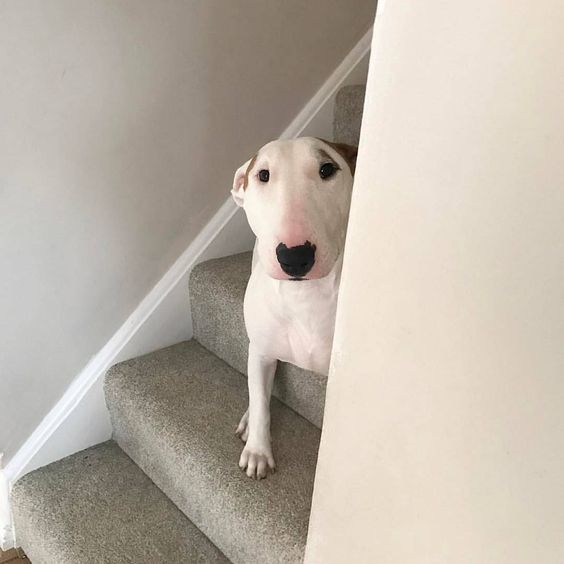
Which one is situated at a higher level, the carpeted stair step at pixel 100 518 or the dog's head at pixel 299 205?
the dog's head at pixel 299 205

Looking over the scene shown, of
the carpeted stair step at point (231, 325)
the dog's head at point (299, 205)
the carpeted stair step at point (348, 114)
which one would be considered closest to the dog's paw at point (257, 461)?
the carpeted stair step at point (231, 325)

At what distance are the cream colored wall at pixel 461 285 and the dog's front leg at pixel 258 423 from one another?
1.82 feet

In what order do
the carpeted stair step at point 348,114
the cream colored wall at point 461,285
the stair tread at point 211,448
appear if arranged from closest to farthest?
the cream colored wall at point 461,285 → the stair tread at point 211,448 → the carpeted stair step at point 348,114

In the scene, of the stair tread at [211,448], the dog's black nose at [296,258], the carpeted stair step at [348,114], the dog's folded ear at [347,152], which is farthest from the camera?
the carpeted stair step at [348,114]

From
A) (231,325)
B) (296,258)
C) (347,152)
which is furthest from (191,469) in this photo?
(347,152)

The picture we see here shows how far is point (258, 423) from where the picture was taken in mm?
1256

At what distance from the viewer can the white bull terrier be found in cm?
94

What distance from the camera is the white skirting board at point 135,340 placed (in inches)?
60.3

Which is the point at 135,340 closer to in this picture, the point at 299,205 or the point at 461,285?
the point at 299,205

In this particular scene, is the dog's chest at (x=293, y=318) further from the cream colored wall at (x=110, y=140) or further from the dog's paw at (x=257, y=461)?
the cream colored wall at (x=110, y=140)

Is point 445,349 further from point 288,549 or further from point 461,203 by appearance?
point 288,549

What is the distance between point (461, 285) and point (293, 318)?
61 cm

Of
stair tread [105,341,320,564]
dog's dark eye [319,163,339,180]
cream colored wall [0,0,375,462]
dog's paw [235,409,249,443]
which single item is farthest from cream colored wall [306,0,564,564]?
cream colored wall [0,0,375,462]

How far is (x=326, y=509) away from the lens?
81 centimetres
